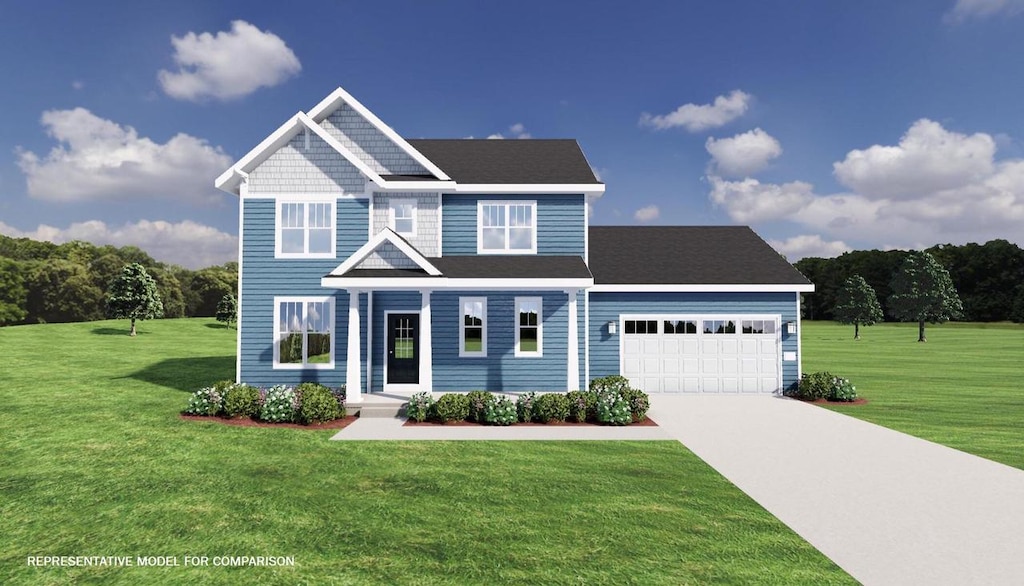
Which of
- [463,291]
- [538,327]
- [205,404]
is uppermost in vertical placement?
[463,291]

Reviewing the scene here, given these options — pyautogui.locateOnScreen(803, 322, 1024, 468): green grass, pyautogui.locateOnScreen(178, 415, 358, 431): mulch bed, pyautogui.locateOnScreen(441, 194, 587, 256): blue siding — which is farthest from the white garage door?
pyautogui.locateOnScreen(178, 415, 358, 431): mulch bed

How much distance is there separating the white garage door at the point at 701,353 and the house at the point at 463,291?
53 millimetres

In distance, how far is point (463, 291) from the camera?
17656mm

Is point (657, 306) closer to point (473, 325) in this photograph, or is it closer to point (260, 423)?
point (473, 325)

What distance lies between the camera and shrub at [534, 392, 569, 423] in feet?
45.5

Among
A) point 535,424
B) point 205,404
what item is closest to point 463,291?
point 535,424

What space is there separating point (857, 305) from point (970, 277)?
143 ft

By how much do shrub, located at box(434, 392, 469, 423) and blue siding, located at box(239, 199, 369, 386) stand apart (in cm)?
457

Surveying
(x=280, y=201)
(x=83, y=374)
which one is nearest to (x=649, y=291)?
(x=280, y=201)

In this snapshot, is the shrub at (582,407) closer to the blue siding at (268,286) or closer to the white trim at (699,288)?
the white trim at (699,288)

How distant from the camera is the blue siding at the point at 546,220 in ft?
59.5

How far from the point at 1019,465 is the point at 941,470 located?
1.92 metres

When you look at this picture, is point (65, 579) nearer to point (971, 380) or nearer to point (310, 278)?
point (310, 278)

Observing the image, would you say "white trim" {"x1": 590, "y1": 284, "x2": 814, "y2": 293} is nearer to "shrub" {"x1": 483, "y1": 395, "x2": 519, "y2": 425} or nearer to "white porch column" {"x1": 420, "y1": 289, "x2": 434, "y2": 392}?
"white porch column" {"x1": 420, "y1": 289, "x2": 434, "y2": 392}
